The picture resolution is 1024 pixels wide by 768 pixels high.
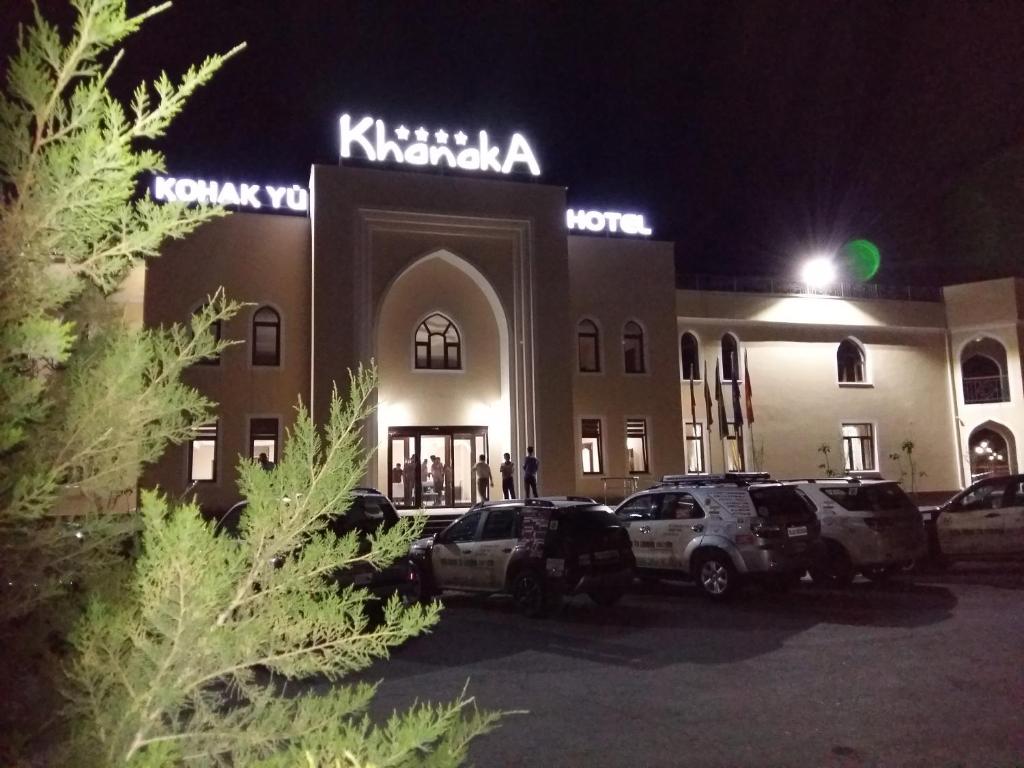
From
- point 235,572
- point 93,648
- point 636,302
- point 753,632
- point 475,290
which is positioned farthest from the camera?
point 636,302

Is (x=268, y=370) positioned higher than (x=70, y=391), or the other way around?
(x=268, y=370)

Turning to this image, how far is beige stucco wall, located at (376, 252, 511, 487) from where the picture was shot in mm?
24156

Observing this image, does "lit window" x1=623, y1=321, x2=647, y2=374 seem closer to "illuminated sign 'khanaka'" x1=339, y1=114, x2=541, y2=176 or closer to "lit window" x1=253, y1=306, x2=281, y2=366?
"illuminated sign 'khanaka'" x1=339, y1=114, x2=541, y2=176

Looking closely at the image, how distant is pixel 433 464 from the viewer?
24.5 meters

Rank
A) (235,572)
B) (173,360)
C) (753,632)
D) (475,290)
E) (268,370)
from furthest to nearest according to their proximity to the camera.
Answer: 1. (475,290)
2. (268,370)
3. (753,632)
4. (173,360)
5. (235,572)

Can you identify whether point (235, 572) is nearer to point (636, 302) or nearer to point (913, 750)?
point (913, 750)

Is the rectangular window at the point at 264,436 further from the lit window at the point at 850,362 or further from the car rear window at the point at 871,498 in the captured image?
the lit window at the point at 850,362

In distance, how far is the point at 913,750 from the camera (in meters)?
5.54

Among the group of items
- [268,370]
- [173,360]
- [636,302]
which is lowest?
[173,360]

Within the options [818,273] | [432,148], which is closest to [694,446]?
[818,273]

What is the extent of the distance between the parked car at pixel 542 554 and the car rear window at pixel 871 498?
405 cm

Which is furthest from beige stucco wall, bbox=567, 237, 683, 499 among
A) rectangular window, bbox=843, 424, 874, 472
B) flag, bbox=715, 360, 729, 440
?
rectangular window, bbox=843, 424, 874, 472

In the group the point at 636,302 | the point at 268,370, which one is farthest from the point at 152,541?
the point at 636,302

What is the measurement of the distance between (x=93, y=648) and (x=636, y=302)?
25180 mm
